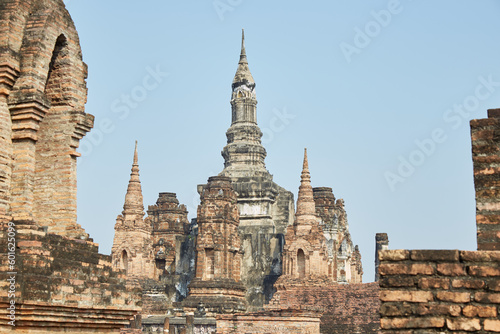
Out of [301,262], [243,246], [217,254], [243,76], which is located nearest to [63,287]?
[217,254]

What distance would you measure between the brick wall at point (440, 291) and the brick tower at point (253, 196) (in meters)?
28.3

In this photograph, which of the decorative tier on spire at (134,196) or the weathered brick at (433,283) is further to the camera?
the decorative tier on spire at (134,196)

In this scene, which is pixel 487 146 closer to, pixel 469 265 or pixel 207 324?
pixel 469 265

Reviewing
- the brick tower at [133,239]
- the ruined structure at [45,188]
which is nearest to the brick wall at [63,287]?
the ruined structure at [45,188]

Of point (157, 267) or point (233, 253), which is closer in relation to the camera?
point (233, 253)

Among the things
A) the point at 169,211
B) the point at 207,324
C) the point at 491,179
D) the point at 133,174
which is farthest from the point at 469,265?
the point at 169,211

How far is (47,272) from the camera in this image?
7.77 metres

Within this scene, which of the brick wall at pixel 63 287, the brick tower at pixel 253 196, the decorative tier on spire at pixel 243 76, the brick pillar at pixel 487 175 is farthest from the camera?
the decorative tier on spire at pixel 243 76

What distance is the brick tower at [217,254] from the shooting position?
31.0 metres

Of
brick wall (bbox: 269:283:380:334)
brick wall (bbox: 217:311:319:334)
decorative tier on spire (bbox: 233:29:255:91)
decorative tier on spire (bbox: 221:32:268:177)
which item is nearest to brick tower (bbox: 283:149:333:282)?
brick wall (bbox: 269:283:380:334)

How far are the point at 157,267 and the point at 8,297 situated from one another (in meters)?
29.1

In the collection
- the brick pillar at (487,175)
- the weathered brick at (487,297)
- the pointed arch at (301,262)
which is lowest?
the weathered brick at (487,297)

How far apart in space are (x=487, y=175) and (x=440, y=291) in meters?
1.30

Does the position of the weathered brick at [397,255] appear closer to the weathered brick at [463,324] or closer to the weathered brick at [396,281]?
the weathered brick at [396,281]
